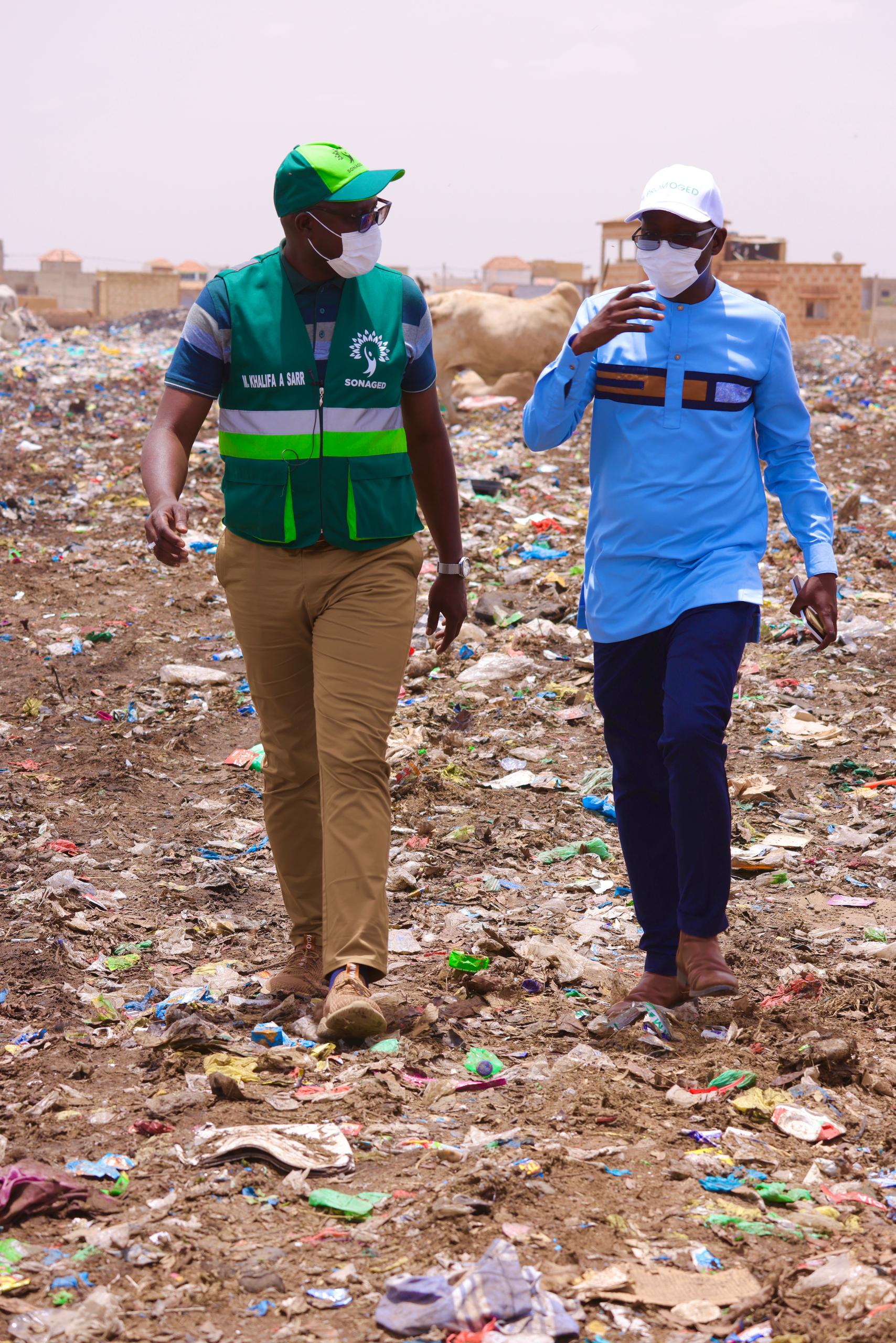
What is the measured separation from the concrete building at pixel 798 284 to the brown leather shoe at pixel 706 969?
32769mm

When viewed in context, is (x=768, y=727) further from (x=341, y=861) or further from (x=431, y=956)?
(x=341, y=861)

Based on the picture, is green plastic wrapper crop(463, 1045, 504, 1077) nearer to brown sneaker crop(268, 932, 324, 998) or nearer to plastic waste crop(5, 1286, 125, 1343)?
brown sneaker crop(268, 932, 324, 998)

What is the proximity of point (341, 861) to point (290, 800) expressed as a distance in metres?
0.43

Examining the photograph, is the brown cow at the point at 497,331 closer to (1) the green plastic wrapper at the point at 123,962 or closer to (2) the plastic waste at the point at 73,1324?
(1) the green plastic wrapper at the point at 123,962

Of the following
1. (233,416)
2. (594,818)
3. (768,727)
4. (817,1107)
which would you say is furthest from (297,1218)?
(768,727)

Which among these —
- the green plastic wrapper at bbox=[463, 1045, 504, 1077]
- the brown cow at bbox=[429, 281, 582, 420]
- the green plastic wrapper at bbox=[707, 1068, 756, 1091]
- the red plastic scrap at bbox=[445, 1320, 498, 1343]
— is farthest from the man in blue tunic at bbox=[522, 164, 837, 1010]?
the brown cow at bbox=[429, 281, 582, 420]

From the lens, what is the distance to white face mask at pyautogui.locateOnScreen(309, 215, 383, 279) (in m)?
2.99

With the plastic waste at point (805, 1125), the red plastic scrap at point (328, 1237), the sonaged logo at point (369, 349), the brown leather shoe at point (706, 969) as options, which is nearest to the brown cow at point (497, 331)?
the sonaged logo at point (369, 349)

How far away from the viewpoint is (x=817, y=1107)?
2701mm

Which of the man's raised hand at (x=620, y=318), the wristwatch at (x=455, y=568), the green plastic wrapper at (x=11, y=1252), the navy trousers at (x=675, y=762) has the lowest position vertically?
the green plastic wrapper at (x=11, y=1252)

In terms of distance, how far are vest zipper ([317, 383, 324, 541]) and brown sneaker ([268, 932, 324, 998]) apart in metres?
1.14

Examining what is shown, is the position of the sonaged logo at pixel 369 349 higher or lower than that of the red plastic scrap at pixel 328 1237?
higher

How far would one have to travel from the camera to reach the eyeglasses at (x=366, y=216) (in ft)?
9.82

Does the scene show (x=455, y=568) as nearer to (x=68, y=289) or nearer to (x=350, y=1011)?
(x=350, y=1011)
